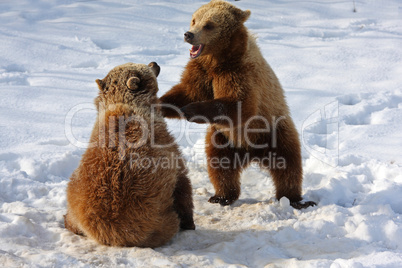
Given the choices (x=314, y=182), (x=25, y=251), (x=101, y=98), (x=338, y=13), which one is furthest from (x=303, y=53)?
(x=25, y=251)

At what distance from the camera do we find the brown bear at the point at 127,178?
10.8ft

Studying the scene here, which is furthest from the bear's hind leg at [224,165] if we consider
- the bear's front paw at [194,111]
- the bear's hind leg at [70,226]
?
the bear's hind leg at [70,226]

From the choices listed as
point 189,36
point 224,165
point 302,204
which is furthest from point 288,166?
point 189,36

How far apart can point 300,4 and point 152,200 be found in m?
10.6

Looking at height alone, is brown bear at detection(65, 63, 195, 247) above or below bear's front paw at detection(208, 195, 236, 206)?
above

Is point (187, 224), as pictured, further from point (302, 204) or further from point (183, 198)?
point (302, 204)

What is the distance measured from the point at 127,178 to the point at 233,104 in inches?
51.0

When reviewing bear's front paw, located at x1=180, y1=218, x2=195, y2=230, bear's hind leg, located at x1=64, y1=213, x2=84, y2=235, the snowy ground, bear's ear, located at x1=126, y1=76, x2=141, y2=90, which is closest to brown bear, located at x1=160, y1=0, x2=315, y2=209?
the snowy ground

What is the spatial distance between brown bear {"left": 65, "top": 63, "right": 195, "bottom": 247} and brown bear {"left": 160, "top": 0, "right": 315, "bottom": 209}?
1.87ft

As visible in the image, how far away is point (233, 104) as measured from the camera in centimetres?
409

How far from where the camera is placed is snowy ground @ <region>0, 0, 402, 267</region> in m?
3.54

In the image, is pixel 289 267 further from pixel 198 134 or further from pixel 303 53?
pixel 303 53

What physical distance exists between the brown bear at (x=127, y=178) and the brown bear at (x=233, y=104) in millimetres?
570

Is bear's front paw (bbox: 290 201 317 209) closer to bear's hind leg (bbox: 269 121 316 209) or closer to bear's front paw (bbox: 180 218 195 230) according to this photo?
bear's hind leg (bbox: 269 121 316 209)
